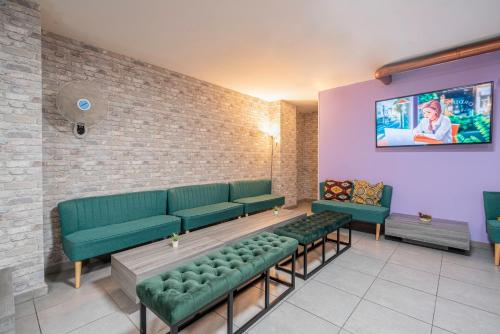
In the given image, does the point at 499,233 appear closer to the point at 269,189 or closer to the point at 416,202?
the point at 416,202

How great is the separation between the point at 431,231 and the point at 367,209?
0.90 m

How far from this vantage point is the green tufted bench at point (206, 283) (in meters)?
1.40

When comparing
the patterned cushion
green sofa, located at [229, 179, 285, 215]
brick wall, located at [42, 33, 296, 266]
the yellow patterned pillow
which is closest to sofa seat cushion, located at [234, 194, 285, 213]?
green sofa, located at [229, 179, 285, 215]

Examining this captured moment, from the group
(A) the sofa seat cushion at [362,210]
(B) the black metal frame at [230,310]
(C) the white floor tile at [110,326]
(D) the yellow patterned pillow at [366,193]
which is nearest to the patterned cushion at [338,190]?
(D) the yellow patterned pillow at [366,193]

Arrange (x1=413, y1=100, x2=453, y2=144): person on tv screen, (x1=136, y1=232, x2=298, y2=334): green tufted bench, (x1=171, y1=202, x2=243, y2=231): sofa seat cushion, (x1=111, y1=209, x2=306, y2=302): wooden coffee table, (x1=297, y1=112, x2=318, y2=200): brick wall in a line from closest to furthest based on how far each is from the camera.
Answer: (x1=136, y1=232, x2=298, y2=334): green tufted bench
(x1=111, y1=209, x2=306, y2=302): wooden coffee table
(x1=171, y1=202, x2=243, y2=231): sofa seat cushion
(x1=413, y1=100, x2=453, y2=144): person on tv screen
(x1=297, y1=112, x2=318, y2=200): brick wall

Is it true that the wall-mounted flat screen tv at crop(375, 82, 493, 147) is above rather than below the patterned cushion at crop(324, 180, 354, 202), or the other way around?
above

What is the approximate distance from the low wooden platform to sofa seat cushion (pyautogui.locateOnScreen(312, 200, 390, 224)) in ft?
0.43

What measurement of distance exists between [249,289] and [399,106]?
401 centimetres

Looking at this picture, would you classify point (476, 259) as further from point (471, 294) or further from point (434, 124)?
point (434, 124)

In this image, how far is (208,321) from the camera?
6.37 feet

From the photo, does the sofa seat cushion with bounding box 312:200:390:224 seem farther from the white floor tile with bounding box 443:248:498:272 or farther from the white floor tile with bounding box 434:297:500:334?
the white floor tile with bounding box 434:297:500:334

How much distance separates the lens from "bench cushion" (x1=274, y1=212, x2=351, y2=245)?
107 inches

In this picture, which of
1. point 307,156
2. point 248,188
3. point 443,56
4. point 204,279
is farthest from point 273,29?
point 307,156

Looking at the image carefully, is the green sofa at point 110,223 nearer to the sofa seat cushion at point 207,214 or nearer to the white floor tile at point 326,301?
the sofa seat cushion at point 207,214
